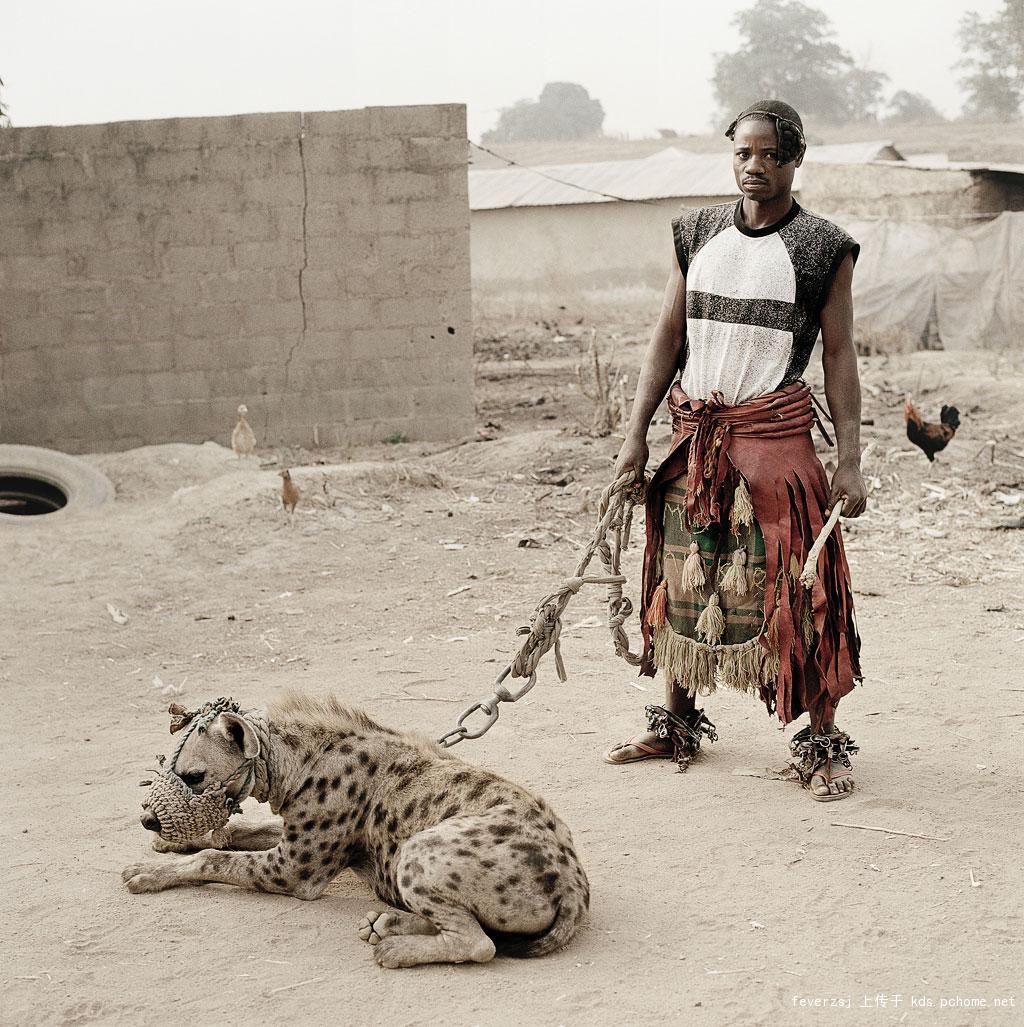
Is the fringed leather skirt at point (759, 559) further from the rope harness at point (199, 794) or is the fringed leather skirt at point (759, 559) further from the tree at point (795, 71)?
the tree at point (795, 71)

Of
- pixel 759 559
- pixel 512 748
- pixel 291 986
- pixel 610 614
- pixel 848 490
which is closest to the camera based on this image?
pixel 291 986

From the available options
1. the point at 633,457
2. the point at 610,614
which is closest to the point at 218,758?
the point at 610,614

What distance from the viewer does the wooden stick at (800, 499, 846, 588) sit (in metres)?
3.50

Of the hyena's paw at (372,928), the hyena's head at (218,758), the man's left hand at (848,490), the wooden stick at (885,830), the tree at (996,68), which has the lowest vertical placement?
the wooden stick at (885,830)

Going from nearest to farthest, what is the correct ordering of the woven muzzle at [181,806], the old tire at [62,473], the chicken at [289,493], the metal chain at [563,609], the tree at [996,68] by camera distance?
the woven muzzle at [181,806]
the metal chain at [563,609]
the chicken at [289,493]
the old tire at [62,473]
the tree at [996,68]

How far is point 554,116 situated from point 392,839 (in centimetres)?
7637

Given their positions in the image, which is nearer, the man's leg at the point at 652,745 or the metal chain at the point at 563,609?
the metal chain at the point at 563,609

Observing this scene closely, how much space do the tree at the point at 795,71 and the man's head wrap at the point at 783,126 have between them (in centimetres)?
5971

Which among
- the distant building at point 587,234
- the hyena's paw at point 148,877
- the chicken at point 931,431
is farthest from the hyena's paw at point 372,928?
the distant building at point 587,234

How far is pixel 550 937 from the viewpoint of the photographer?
290 cm

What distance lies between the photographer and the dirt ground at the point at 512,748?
2762 mm

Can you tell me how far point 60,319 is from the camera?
388 inches

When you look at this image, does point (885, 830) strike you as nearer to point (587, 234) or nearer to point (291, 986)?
point (291, 986)

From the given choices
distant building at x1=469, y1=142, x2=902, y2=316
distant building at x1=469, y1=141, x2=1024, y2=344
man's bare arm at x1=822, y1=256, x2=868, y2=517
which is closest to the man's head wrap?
man's bare arm at x1=822, y1=256, x2=868, y2=517
